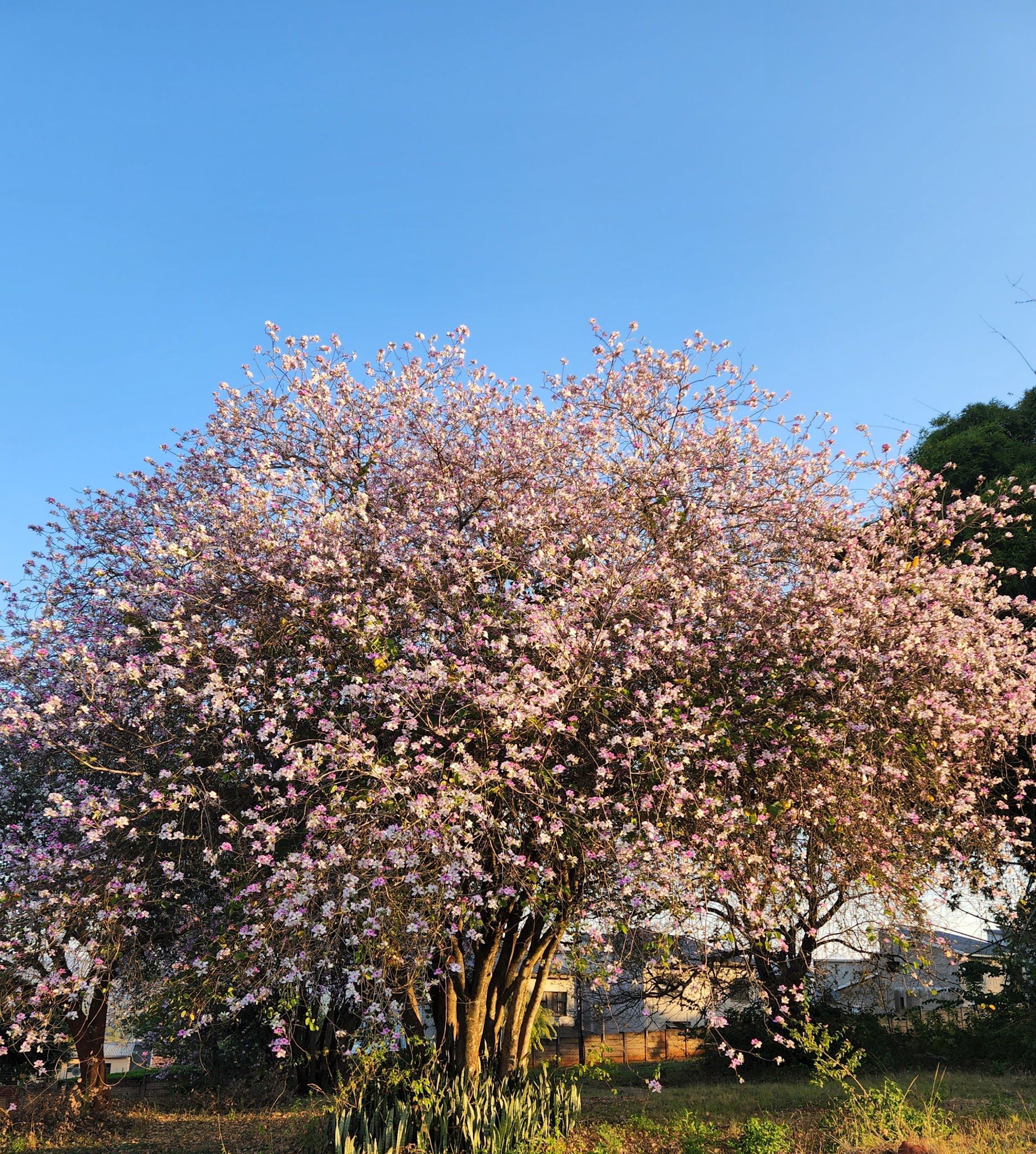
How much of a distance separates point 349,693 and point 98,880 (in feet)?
10.2

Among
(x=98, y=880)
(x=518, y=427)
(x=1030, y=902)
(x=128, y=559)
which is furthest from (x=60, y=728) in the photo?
(x=1030, y=902)

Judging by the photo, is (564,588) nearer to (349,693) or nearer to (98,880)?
(349,693)

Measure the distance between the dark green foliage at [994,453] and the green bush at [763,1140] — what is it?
10759 mm

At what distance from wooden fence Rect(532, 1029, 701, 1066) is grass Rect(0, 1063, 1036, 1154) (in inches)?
308

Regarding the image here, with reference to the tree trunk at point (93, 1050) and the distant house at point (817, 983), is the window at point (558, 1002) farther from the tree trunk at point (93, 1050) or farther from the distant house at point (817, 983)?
the tree trunk at point (93, 1050)

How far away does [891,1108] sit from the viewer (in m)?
8.33

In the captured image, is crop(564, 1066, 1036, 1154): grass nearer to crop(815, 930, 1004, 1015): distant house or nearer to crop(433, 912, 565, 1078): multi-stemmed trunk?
crop(433, 912, 565, 1078): multi-stemmed trunk

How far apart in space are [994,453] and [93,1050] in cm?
1926

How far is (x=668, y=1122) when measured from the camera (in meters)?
10.1

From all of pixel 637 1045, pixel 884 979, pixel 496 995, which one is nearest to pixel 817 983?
pixel 884 979

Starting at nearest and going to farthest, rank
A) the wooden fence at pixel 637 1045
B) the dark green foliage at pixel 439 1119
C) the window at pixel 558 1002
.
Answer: the dark green foliage at pixel 439 1119 → the wooden fence at pixel 637 1045 → the window at pixel 558 1002

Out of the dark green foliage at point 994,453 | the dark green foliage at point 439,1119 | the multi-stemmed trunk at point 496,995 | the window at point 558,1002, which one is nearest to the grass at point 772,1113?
the dark green foliage at point 439,1119

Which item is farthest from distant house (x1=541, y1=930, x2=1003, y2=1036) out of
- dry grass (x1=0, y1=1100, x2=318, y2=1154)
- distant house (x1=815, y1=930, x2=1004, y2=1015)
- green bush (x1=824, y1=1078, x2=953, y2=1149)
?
dry grass (x1=0, y1=1100, x2=318, y2=1154)

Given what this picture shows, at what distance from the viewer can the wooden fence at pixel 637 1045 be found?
24.1 m
